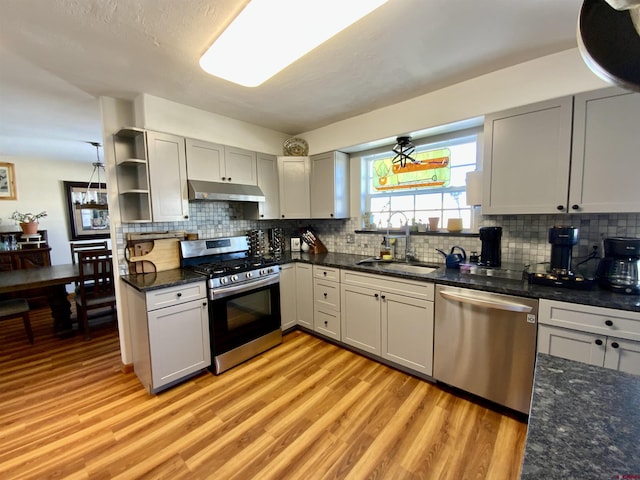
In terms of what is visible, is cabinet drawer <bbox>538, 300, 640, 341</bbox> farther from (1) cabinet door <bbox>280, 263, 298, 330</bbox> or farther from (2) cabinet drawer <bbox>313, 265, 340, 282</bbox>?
(1) cabinet door <bbox>280, 263, 298, 330</bbox>

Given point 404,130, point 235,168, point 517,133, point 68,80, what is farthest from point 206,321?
point 517,133

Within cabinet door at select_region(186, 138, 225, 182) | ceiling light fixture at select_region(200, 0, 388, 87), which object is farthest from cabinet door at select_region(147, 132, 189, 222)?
ceiling light fixture at select_region(200, 0, 388, 87)

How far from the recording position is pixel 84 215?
16.5ft

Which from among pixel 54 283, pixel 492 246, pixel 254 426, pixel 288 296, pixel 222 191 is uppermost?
pixel 222 191

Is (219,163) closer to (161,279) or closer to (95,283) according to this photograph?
(161,279)

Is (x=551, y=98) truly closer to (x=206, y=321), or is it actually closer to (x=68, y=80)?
(x=206, y=321)

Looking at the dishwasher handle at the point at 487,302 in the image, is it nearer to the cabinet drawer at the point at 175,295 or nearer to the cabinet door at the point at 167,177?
the cabinet drawer at the point at 175,295

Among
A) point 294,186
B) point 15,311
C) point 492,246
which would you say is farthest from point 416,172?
point 15,311

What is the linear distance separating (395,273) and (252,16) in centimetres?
194

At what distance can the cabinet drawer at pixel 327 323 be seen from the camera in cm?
287

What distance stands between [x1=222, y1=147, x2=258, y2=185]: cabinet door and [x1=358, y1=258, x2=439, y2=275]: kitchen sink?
1533mm

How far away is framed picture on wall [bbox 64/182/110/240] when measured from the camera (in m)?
4.88

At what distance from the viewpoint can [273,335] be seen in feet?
9.43

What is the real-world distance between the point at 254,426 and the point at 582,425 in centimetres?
180
